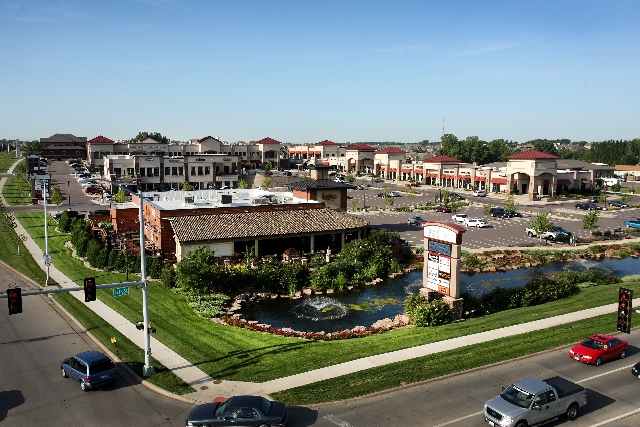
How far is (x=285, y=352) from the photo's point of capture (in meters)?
25.5

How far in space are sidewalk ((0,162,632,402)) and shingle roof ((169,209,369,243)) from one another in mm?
10923

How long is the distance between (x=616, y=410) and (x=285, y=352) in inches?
537

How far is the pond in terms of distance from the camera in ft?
105

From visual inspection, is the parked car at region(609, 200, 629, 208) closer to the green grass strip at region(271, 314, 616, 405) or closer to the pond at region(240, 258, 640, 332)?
the pond at region(240, 258, 640, 332)

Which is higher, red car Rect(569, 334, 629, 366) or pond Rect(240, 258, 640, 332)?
red car Rect(569, 334, 629, 366)

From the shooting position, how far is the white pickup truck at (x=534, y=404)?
58.3ft

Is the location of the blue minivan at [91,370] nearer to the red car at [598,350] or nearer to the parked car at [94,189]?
the red car at [598,350]

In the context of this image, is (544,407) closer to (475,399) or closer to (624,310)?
(475,399)

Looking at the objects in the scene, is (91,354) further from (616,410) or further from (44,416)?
(616,410)

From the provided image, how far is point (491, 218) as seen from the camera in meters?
73.4

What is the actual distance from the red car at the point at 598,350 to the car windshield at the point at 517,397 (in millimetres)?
6734

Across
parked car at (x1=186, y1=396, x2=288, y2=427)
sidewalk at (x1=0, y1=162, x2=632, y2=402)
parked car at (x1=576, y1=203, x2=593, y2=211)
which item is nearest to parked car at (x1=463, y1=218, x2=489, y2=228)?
parked car at (x1=576, y1=203, x2=593, y2=211)

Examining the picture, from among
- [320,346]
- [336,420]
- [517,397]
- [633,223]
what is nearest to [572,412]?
[517,397]

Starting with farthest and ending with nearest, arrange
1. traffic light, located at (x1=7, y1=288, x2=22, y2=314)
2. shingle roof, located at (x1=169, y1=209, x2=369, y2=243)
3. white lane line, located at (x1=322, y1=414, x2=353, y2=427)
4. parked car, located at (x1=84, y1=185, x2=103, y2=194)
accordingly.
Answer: parked car, located at (x1=84, y1=185, x2=103, y2=194)
shingle roof, located at (x1=169, y1=209, x2=369, y2=243)
traffic light, located at (x1=7, y1=288, x2=22, y2=314)
white lane line, located at (x1=322, y1=414, x2=353, y2=427)
